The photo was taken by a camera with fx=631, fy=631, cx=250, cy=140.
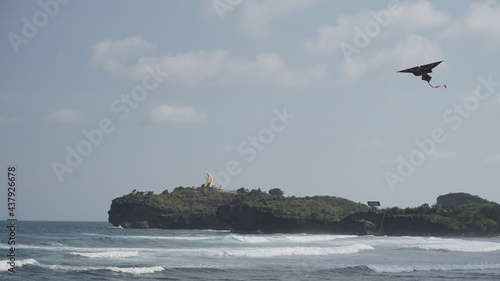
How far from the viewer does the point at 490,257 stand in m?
35.1

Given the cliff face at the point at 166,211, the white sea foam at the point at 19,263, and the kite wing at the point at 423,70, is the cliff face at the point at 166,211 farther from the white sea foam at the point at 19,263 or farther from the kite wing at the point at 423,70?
the kite wing at the point at 423,70

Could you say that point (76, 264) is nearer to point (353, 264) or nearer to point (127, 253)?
point (127, 253)

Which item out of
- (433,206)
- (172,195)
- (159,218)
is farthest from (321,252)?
(172,195)

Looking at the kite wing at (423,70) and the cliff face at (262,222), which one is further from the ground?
the kite wing at (423,70)

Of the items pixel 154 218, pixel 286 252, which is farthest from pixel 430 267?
pixel 154 218

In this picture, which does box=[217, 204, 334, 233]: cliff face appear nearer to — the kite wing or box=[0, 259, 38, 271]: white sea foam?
box=[0, 259, 38, 271]: white sea foam

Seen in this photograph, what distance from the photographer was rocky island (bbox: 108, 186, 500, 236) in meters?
69.3

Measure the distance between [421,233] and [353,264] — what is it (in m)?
40.3

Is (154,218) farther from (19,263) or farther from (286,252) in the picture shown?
(19,263)

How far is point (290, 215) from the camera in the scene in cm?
8438

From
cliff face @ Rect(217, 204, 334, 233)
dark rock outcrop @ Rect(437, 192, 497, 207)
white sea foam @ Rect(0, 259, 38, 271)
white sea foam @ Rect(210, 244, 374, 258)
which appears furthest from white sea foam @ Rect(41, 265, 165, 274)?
dark rock outcrop @ Rect(437, 192, 497, 207)

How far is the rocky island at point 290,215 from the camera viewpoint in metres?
69.3

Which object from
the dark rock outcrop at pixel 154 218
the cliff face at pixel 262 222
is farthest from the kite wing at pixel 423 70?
the dark rock outcrop at pixel 154 218

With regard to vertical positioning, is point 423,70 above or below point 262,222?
above
